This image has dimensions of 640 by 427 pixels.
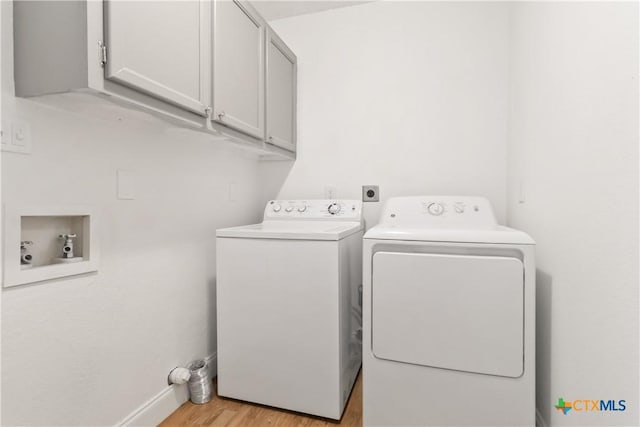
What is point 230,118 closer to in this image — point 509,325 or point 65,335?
point 65,335

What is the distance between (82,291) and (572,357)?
1.72m

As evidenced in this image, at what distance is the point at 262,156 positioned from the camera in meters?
2.24

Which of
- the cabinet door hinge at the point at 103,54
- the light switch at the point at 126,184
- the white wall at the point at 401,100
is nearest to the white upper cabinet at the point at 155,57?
the cabinet door hinge at the point at 103,54

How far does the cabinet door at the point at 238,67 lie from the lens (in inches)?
53.1

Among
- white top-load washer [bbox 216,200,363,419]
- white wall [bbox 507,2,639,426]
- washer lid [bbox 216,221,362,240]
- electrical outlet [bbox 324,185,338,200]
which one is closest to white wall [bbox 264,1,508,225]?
electrical outlet [bbox 324,185,338,200]

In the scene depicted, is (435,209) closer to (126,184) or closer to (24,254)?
(126,184)

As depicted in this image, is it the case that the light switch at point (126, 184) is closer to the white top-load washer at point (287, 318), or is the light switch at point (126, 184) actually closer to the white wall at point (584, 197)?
the white top-load washer at point (287, 318)

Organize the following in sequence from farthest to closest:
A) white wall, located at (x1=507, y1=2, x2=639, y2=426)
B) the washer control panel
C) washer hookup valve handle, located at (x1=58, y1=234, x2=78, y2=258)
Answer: the washer control panel
washer hookup valve handle, located at (x1=58, y1=234, x2=78, y2=258)
white wall, located at (x1=507, y1=2, x2=639, y2=426)

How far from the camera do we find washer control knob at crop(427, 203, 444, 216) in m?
1.76

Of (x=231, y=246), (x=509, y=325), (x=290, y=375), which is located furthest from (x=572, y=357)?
(x=231, y=246)

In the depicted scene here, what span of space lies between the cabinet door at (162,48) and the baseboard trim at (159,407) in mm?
1286

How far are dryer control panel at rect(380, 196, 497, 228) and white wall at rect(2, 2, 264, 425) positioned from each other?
1079 mm

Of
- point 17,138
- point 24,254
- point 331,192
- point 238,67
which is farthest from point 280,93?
point 24,254

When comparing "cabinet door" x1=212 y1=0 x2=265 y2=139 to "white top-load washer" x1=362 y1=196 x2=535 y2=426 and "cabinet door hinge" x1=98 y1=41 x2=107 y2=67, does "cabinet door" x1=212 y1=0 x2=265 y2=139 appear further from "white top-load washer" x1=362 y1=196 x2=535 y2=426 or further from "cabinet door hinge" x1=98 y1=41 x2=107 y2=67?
"white top-load washer" x1=362 y1=196 x2=535 y2=426
